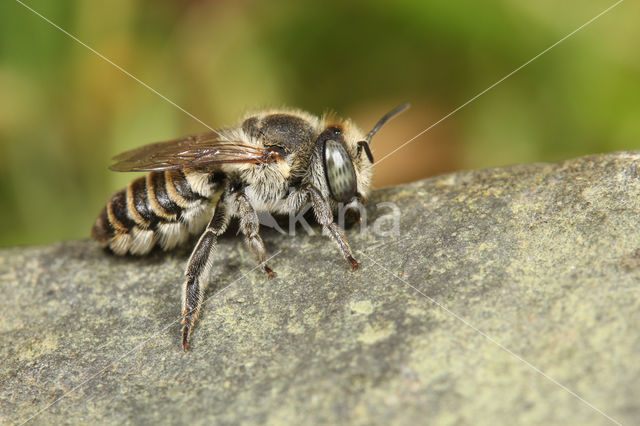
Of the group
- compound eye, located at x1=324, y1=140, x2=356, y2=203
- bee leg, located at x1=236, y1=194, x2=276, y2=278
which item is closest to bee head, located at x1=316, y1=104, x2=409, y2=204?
compound eye, located at x1=324, y1=140, x2=356, y2=203

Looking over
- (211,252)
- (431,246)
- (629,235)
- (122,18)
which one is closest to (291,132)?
(211,252)

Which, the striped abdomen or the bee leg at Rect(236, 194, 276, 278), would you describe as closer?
the bee leg at Rect(236, 194, 276, 278)

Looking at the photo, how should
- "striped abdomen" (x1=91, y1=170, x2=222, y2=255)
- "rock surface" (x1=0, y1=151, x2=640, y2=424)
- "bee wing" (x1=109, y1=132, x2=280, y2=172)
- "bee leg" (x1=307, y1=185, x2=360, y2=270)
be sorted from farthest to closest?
1. "striped abdomen" (x1=91, y1=170, x2=222, y2=255)
2. "bee wing" (x1=109, y1=132, x2=280, y2=172)
3. "bee leg" (x1=307, y1=185, x2=360, y2=270)
4. "rock surface" (x1=0, y1=151, x2=640, y2=424)

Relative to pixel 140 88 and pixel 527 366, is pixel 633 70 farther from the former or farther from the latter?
pixel 140 88

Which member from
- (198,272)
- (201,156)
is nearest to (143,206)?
(201,156)

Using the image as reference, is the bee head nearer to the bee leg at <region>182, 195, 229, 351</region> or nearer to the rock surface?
the rock surface

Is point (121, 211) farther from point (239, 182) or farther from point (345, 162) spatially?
point (345, 162)

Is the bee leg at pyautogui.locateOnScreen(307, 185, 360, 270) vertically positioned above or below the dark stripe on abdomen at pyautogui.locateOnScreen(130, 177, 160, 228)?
below

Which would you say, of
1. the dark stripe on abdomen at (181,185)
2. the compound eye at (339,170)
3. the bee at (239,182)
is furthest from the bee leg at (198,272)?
the compound eye at (339,170)
